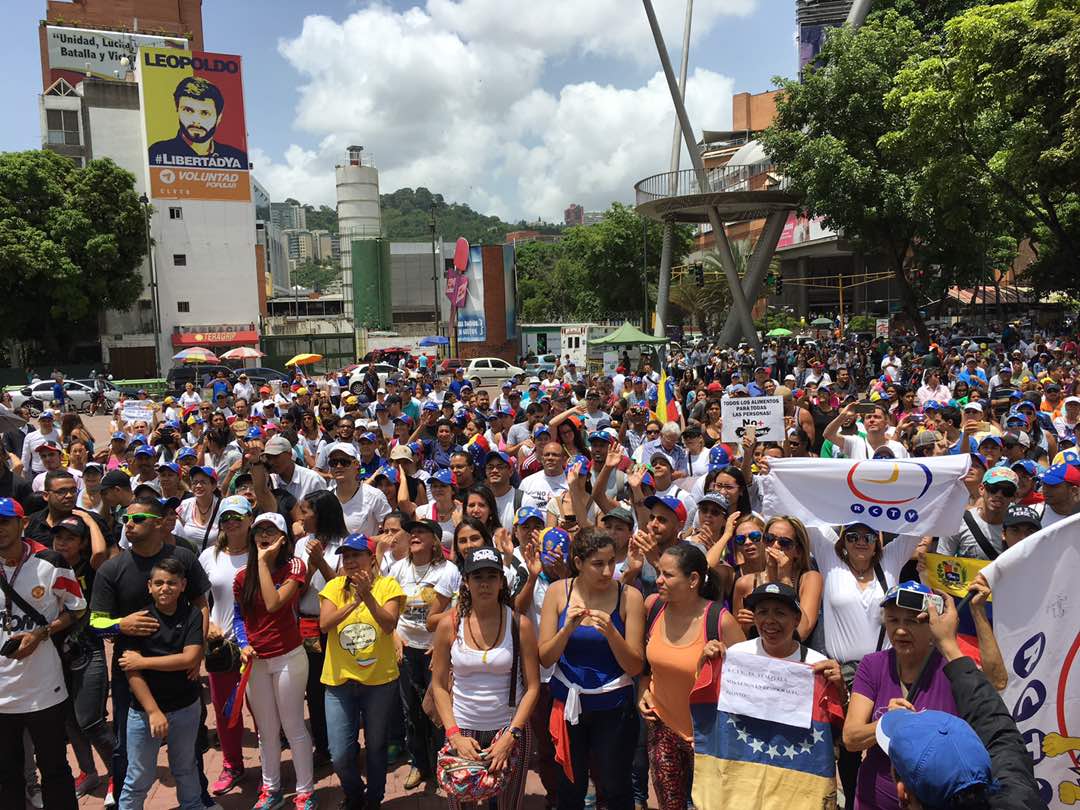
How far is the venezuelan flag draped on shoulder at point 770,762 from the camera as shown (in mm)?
3291

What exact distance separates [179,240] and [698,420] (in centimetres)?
4435

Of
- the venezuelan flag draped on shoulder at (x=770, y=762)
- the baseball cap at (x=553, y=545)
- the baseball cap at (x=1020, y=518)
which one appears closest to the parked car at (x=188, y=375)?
the baseball cap at (x=553, y=545)

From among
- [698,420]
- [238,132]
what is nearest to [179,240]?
[238,132]

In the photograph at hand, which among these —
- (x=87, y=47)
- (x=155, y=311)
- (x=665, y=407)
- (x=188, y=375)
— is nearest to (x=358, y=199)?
(x=87, y=47)

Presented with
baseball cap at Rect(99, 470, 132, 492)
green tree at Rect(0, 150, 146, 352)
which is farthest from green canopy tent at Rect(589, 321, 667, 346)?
green tree at Rect(0, 150, 146, 352)

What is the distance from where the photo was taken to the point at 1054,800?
3.50 m

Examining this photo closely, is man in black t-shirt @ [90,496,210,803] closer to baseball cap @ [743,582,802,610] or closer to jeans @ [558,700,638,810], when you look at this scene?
jeans @ [558,700,638,810]

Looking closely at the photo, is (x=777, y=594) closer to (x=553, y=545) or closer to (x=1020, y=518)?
(x=553, y=545)

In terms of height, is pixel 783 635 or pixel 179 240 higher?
pixel 179 240

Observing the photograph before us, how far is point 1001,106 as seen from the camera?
17.9 m

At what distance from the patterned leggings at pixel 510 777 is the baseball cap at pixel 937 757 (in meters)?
2.07

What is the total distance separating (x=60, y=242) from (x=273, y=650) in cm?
4143

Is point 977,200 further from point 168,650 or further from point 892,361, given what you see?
point 168,650

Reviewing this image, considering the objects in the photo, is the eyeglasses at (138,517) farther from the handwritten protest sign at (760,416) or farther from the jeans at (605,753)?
the handwritten protest sign at (760,416)
